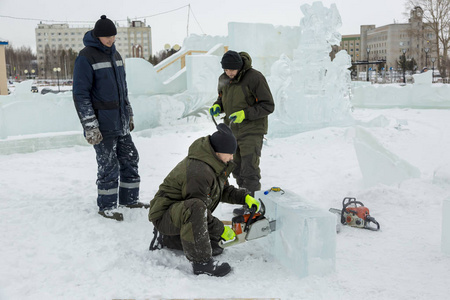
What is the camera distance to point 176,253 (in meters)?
3.17

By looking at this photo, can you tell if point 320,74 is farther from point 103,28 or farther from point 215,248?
point 215,248

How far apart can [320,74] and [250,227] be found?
7.86 meters

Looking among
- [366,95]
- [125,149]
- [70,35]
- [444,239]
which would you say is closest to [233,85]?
[125,149]

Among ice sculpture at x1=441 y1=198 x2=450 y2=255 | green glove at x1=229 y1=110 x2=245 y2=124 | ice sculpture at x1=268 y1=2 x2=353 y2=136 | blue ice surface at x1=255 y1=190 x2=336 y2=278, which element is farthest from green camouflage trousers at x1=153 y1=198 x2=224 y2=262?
ice sculpture at x1=268 y1=2 x2=353 y2=136

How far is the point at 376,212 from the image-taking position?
419cm

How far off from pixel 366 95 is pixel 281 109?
8396 mm

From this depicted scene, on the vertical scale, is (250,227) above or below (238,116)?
below

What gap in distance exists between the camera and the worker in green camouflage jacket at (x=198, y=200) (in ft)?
9.00

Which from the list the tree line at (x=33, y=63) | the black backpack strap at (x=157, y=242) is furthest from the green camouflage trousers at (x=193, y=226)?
the tree line at (x=33, y=63)

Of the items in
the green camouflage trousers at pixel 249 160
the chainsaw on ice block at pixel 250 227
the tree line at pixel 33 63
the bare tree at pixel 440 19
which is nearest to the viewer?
the chainsaw on ice block at pixel 250 227

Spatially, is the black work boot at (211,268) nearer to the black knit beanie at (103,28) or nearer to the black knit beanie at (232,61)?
the black knit beanie at (232,61)

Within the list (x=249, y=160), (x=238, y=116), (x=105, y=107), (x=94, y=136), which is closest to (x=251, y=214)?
(x=249, y=160)

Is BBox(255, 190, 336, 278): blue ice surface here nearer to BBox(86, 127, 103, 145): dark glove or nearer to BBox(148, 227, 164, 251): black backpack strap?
BBox(148, 227, 164, 251): black backpack strap

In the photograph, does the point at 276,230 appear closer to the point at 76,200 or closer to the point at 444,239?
the point at 444,239
